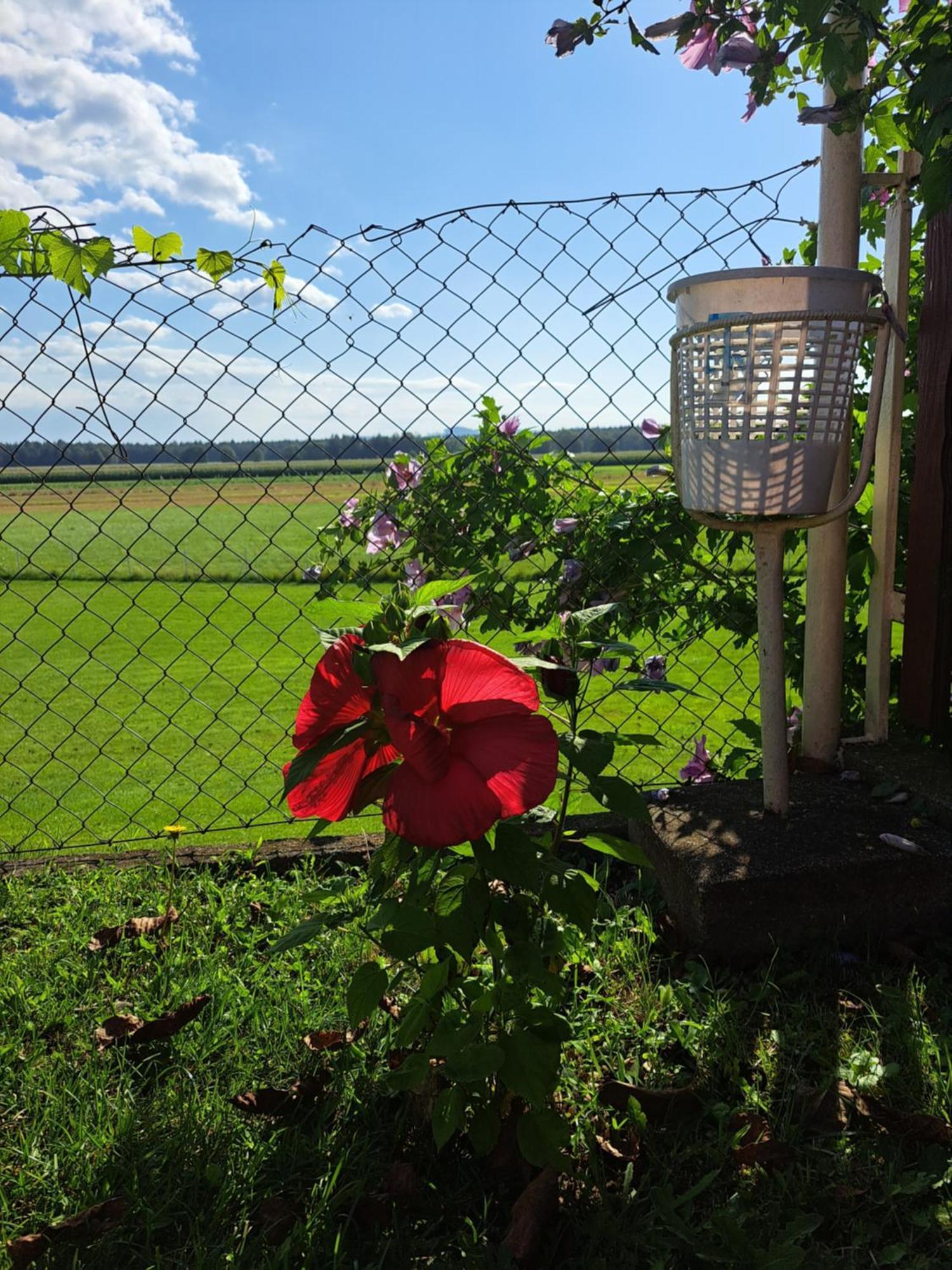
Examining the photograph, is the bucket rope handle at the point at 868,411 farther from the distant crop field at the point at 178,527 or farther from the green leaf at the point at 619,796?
the green leaf at the point at 619,796

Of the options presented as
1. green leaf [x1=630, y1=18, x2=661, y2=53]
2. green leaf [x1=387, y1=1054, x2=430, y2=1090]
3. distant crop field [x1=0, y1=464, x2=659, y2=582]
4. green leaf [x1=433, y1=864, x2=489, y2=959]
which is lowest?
green leaf [x1=387, y1=1054, x2=430, y2=1090]

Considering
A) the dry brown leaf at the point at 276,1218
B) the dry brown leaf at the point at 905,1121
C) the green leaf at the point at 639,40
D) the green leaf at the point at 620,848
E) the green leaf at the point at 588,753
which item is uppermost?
the green leaf at the point at 639,40

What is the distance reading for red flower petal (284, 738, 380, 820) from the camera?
1.21 meters

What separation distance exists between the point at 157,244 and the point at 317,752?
143cm

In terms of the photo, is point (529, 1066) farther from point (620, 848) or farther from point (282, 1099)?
point (282, 1099)

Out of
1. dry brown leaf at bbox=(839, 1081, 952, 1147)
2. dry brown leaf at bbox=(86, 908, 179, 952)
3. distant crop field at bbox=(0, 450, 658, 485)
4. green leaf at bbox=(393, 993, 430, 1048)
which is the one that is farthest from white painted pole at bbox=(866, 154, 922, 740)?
dry brown leaf at bbox=(86, 908, 179, 952)

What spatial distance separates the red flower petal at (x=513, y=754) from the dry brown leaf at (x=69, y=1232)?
2.51ft

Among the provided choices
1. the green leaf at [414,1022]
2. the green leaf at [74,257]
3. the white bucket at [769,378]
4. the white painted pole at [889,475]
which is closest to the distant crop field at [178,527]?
the green leaf at [74,257]

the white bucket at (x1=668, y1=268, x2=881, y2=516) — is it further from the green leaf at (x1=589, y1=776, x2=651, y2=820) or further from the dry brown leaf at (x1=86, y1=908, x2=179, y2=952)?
the dry brown leaf at (x1=86, y1=908, x2=179, y2=952)

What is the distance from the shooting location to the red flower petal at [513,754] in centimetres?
111

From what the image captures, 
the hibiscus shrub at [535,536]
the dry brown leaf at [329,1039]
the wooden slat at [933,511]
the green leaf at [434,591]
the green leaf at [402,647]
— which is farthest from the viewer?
the hibiscus shrub at [535,536]

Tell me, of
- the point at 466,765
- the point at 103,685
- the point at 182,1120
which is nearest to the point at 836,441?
the point at 466,765

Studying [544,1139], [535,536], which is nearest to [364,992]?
[544,1139]

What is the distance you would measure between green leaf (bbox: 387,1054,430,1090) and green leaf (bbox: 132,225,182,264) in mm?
1681
